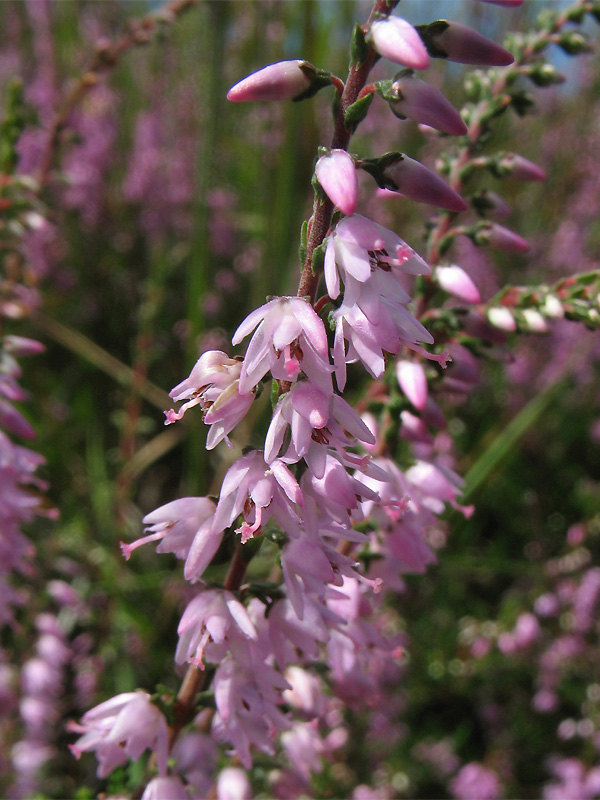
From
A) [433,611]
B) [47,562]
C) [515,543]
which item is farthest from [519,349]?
[47,562]

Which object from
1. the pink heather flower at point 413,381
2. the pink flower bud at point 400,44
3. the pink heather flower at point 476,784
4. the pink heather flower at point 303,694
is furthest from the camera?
the pink heather flower at point 476,784

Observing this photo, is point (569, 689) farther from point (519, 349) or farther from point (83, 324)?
point (83, 324)

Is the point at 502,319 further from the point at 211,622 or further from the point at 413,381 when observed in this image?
the point at 211,622

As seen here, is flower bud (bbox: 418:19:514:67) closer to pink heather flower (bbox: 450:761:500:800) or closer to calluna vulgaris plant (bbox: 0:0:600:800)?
calluna vulgaris plant (bbox: 0:0:600:800)

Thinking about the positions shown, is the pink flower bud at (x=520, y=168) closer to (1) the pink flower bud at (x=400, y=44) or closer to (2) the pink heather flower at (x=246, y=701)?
(1) the pink flower bud at (x=400, y=44)

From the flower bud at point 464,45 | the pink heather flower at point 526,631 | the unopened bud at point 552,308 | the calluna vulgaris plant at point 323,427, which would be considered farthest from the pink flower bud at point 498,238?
the pink heather flower at point 526,631

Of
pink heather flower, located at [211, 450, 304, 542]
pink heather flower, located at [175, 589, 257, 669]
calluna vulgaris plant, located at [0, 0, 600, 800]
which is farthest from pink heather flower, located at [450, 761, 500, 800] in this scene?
pink heather flower, located at [211, 450, 304, 542]
